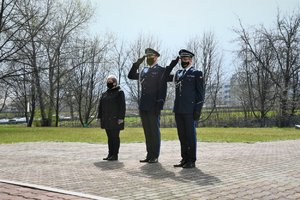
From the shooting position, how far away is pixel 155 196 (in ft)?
16.3

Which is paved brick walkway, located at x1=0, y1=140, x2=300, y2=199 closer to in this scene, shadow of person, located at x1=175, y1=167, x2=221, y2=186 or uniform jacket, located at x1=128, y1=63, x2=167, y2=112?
shadow of person, located at x1=175, y1=167, x2=221, y2=186

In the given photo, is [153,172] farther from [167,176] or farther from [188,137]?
[188,137]

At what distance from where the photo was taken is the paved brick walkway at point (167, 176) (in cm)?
516

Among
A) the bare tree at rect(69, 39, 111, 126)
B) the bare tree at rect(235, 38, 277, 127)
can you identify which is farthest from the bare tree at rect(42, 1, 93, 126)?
the bare tree at rect(235, 38, 277, 127)

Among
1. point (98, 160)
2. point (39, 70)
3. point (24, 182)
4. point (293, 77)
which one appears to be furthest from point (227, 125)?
point (24, 182)

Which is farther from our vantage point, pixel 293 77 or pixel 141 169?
pixel 293 77

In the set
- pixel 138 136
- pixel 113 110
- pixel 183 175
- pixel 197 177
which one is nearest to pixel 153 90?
pixel 113 110

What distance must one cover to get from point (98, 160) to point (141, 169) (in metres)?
1.81

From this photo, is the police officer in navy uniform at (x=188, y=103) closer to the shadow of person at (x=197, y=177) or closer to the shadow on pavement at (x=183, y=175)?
the shadow on pavement at (x=183, y=175)

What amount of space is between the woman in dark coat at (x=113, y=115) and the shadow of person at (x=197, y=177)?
2.28 metres

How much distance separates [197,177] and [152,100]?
2.31 m

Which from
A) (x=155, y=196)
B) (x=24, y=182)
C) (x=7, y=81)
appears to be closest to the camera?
(x=155, y=196)

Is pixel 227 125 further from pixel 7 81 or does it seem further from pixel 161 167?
pixel 161 167

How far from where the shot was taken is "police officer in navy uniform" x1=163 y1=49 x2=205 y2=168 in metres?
7.64
